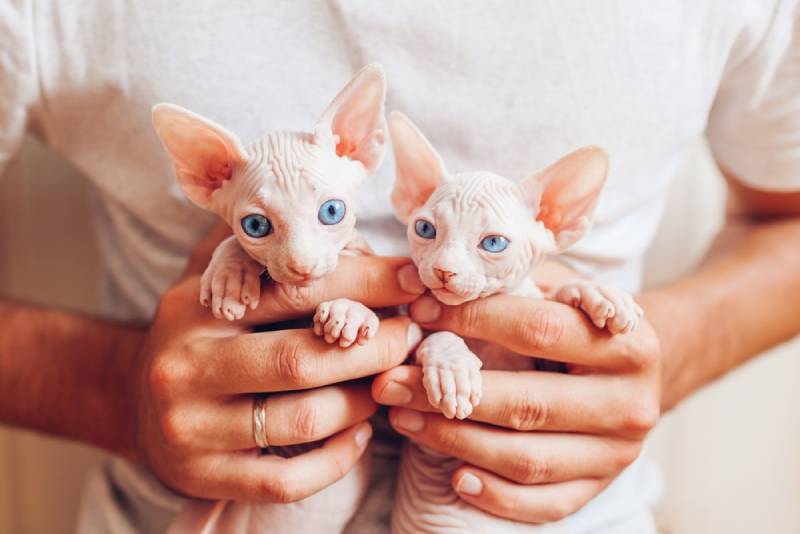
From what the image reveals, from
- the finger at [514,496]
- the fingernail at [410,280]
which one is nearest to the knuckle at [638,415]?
the finger at [514,496]

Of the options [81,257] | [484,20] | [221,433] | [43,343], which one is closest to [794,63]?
[484,20]

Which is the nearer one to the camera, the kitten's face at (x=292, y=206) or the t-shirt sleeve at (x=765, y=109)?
the kitten's face at (x=292, y=206)

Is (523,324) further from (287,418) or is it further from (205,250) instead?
(205,250)

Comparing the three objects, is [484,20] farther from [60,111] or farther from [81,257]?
[81,257]

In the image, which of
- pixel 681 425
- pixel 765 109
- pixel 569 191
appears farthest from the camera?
pixel 681 425

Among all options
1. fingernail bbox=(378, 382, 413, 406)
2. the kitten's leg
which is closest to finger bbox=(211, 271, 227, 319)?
the kitten's leg

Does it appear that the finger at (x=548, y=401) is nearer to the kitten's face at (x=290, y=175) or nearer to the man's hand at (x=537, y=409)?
the man's hand at (x=537, y=409)

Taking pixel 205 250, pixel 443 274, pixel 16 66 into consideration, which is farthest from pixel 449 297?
pixel 16 66
